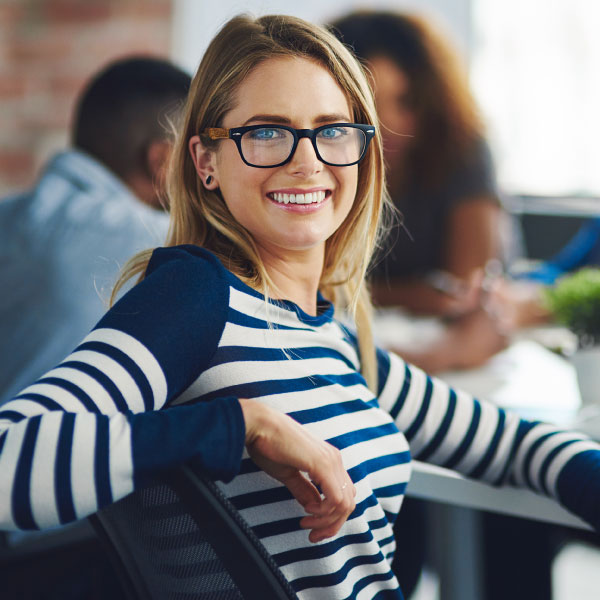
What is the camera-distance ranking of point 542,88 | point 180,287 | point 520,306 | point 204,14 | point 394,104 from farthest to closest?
point 542,88 < point 204,14 < point 394,104 < point 520,306 < point 180,287

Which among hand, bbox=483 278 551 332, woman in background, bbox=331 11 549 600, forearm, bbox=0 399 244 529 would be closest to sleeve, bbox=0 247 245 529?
forearm, bbox=0 399 244 529

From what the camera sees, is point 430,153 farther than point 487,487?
Yes

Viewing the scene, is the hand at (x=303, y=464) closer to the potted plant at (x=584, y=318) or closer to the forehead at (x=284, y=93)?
the forehead at (x=284, y=93)

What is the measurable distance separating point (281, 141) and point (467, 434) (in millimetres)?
464

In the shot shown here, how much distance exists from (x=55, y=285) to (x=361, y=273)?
0.75m

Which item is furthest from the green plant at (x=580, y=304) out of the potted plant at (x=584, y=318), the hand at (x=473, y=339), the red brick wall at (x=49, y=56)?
the red brick wall at (x=49, y=56)

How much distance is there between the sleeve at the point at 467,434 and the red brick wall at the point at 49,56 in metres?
2.19

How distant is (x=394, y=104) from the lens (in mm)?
2256

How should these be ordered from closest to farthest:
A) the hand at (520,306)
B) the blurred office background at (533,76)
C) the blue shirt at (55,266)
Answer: the blue shirt at (55,266) → the hand at (520,306) → the blurred office background at (533,76)

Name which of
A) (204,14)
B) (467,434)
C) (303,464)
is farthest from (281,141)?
(204,14)

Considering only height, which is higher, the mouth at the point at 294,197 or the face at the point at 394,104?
the face at the point at 394,104

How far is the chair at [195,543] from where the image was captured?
59cm

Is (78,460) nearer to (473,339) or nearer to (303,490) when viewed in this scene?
(303,490)

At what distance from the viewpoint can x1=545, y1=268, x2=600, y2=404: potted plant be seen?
49.1 inches
